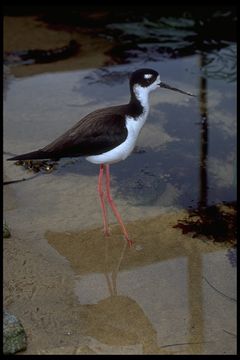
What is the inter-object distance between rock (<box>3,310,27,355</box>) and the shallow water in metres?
0.06

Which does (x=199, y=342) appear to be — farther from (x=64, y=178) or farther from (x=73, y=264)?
(x=64, y=178)

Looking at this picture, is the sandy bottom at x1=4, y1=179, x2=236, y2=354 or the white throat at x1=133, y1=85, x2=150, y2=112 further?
the white throat at x1=133, y1=85, x2=150, y2=112

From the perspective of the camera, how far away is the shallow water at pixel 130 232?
3.64 meters

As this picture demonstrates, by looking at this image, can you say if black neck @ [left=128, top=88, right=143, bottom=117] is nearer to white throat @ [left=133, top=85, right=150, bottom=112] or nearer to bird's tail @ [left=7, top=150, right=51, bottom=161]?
white throat @ [left=133, top=85, right=150, bottom=112]

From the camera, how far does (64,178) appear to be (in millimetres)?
5320

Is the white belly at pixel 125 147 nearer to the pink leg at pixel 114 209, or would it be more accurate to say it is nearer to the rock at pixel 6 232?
the pink leg at pixel 114 209

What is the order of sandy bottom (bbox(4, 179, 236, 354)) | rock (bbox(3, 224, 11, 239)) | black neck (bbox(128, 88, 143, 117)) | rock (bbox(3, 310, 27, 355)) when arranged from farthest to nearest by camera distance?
1. black neck (bbox(128, 88, 143, 117))
2. rock (bbox(3, 224, 11, 239))
3. sandy bottom (bbox(4, 179, 236, 354))
4. rock (bbox(3, 310, 27, 355))

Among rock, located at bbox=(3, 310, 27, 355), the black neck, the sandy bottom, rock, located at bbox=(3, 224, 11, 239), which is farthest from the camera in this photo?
the black neck

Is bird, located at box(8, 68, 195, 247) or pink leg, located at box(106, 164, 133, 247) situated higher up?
bird, located at box(8, 68, 195, 247)

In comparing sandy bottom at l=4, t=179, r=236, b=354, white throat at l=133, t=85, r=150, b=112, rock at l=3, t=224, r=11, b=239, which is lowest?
sandy bottom at l=4, t=179, r=236, b=354

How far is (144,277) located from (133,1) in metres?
5.64

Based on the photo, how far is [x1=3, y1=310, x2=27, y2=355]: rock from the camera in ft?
11.0

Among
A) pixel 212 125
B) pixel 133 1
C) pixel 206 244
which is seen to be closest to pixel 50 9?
pixel 133 1

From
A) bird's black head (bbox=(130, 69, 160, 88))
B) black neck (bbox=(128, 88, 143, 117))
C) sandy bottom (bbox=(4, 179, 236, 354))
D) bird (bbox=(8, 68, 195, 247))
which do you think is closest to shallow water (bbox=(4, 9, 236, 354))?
sandy bottom (bbox=(4, 179, 236, 354))
